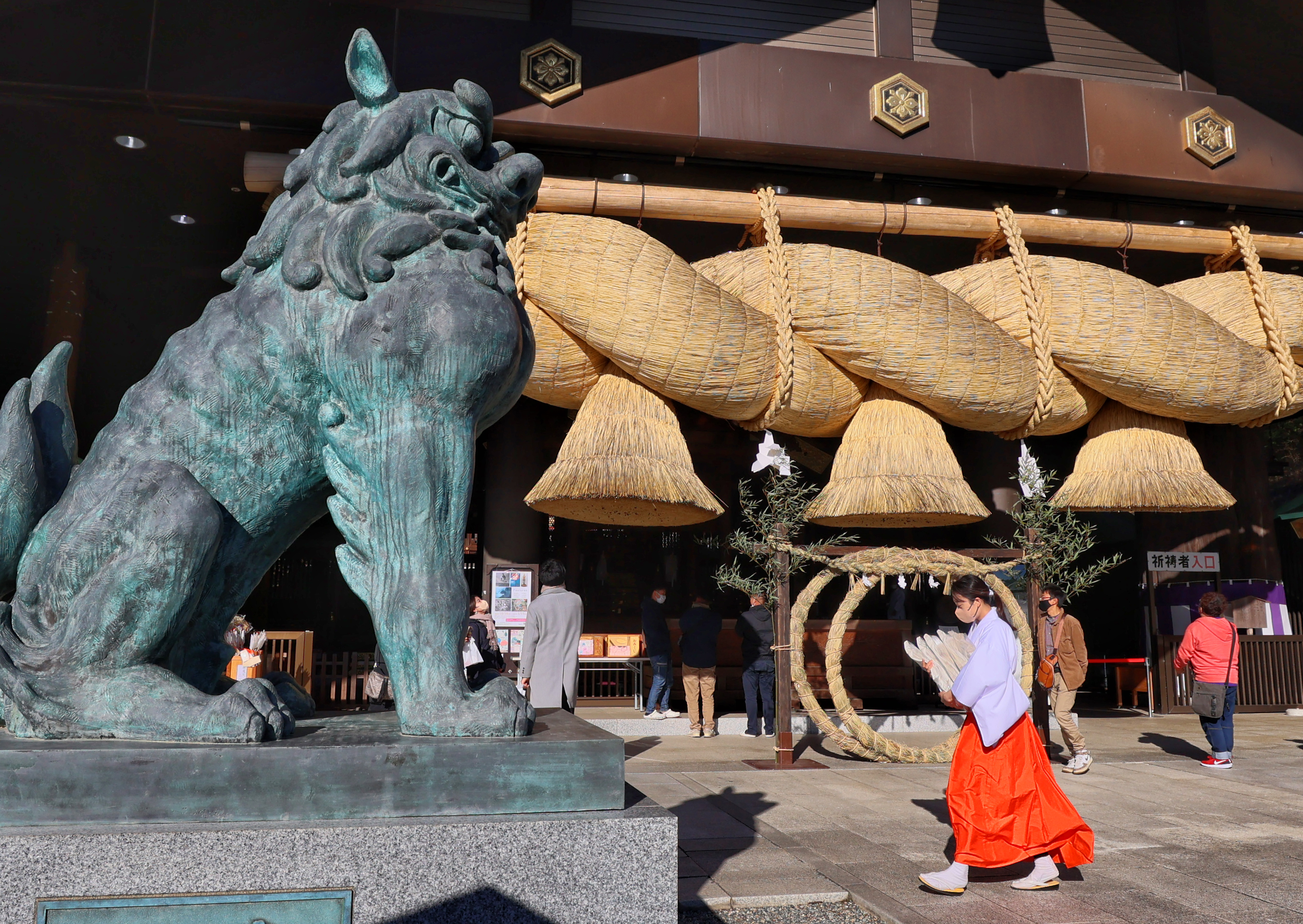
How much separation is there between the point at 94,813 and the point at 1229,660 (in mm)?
8430

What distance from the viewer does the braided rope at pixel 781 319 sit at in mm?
7992

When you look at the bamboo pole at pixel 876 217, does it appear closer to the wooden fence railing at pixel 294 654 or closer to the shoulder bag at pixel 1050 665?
the shoulder bag at pixel 1050 665

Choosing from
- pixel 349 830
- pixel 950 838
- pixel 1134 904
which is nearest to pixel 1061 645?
pixel 950 838

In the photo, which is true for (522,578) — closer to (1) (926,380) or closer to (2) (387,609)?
(1) (926,380)

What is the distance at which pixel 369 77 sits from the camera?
220 cm

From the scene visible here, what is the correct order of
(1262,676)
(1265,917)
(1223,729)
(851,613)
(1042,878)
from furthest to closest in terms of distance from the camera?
(1262,676) < (851,613) < (1223,729) < (1042,878) < (1265,917)

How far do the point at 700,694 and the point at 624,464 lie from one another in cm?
333

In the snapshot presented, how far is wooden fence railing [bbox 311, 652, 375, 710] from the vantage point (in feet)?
34.0

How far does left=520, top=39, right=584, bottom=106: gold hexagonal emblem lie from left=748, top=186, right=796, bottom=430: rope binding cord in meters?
2.33

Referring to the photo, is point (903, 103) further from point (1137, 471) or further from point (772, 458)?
point (1137, 471)

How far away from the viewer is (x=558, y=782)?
6.27 feet

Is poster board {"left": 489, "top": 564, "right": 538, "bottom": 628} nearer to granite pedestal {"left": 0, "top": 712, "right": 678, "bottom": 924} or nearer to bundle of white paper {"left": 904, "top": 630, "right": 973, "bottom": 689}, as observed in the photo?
bundle of white paper {"left": 904, "top": 630, "right": 973, "bottom": 689}

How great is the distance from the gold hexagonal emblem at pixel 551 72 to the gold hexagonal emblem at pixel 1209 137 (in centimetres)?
663

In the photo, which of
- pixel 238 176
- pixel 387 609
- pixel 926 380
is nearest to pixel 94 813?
pixel 387 609
